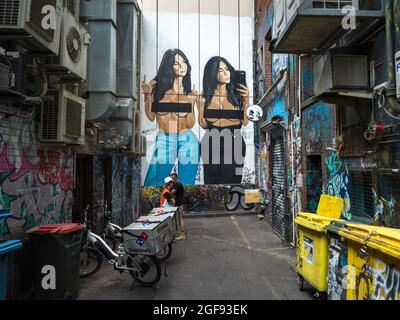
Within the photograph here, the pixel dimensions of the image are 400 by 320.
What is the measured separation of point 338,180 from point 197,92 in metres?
10.3

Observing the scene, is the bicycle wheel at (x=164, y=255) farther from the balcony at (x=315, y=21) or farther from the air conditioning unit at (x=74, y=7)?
the air conditioning unit at (x=74, y=7)

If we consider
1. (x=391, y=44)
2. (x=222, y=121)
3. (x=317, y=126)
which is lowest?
(x=317, y=126)

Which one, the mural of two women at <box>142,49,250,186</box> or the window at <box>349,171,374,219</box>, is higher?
the mural of two women at <box>142,49,250,186</box>

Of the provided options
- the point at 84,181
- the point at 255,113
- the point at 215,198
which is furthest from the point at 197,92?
the point at 84,181

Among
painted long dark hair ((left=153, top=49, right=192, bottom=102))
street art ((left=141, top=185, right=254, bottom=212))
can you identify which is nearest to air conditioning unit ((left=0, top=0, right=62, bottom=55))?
painted long dark hair ((left=153, top=49, right=192, bottom=102))

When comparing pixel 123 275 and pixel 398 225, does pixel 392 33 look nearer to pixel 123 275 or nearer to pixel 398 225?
pixel 398 225

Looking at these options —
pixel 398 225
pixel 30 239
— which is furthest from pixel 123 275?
pixel 398 225

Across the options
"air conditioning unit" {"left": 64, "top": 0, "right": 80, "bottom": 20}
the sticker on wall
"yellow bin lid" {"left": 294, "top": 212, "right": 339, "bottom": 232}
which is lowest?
the sticker on wall

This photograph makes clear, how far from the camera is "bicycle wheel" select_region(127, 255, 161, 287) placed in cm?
569

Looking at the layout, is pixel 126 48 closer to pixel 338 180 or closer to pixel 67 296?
pixel 338 180

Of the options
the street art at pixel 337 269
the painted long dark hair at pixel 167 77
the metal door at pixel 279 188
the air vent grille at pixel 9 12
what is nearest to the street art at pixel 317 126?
the metal door at pixel 279 188

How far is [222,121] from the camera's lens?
1570cm

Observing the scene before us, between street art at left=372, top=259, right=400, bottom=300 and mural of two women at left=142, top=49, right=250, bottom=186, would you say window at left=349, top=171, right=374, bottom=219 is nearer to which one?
street art at left=372, top=259, right=400, bottom=300

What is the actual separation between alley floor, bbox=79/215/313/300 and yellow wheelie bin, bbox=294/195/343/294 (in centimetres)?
58
